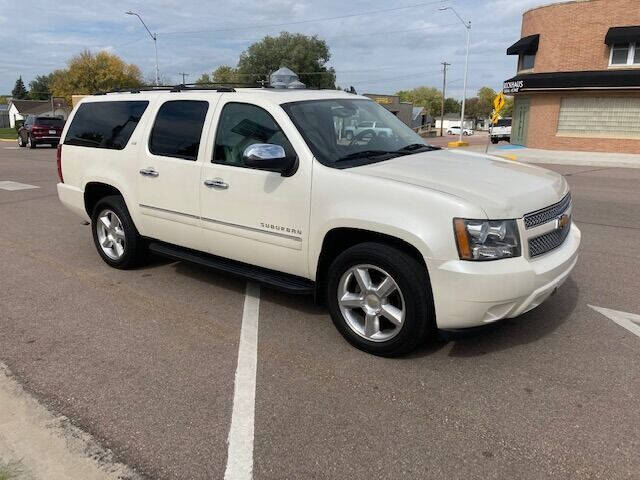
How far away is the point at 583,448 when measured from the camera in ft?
9.27

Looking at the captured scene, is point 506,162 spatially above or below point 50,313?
above

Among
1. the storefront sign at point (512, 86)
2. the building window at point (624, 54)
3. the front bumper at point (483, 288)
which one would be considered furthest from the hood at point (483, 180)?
the storefront sign at point (512, 86)

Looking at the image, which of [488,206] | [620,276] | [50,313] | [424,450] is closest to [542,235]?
[488,206]

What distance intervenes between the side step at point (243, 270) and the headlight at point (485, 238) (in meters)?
1.27

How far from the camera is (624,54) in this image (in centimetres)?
2539

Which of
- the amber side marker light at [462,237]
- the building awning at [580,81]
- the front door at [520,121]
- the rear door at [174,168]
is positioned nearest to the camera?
the amber side marker light at [462,237]

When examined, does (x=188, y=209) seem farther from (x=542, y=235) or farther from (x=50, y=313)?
(x=542, y=235)

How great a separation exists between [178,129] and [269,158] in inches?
58.9

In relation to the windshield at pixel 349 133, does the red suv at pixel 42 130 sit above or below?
below

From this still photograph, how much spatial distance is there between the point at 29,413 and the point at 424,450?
225 cm

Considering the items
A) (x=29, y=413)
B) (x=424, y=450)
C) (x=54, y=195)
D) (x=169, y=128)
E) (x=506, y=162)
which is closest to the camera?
(x=424, y=450)

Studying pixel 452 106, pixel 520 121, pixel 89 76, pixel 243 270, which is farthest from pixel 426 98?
pixel 243 270

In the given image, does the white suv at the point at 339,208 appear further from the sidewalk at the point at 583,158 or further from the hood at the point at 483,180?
the sidewalk at the point at 583,158

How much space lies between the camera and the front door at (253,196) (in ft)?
13.4
